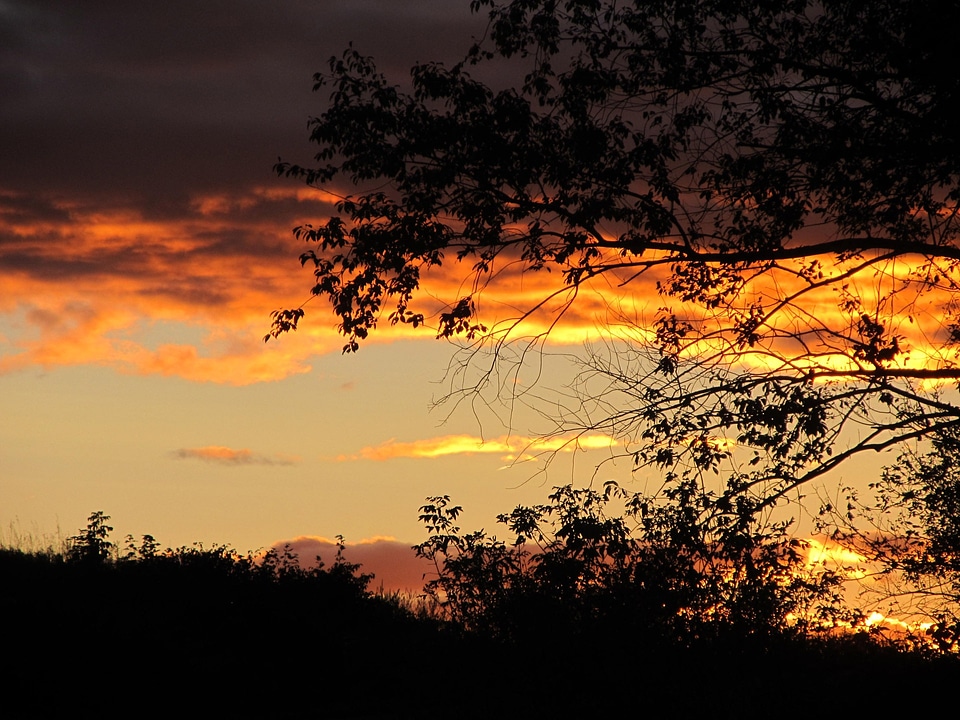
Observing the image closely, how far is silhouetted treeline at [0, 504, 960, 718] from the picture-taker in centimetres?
1232

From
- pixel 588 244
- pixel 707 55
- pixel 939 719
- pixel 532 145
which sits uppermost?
pixel 707 55

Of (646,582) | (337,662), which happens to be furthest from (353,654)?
(646,582)

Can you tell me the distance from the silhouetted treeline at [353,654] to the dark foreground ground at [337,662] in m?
0.03

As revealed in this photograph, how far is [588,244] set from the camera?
13367 mm

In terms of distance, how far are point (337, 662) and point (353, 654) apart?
1.29ft

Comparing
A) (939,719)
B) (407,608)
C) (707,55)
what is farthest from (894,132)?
(407,608)

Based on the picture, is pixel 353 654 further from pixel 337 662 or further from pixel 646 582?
pixel 646 582

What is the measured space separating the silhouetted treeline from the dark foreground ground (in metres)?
0.03

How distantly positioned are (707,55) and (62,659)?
1407 cm

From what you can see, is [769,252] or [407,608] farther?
[407,608]

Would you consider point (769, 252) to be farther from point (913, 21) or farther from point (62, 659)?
point (62, 659)

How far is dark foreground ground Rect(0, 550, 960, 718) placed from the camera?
12.3 meters

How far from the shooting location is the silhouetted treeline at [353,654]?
12.3 metres

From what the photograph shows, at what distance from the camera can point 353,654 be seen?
63.7 feet
